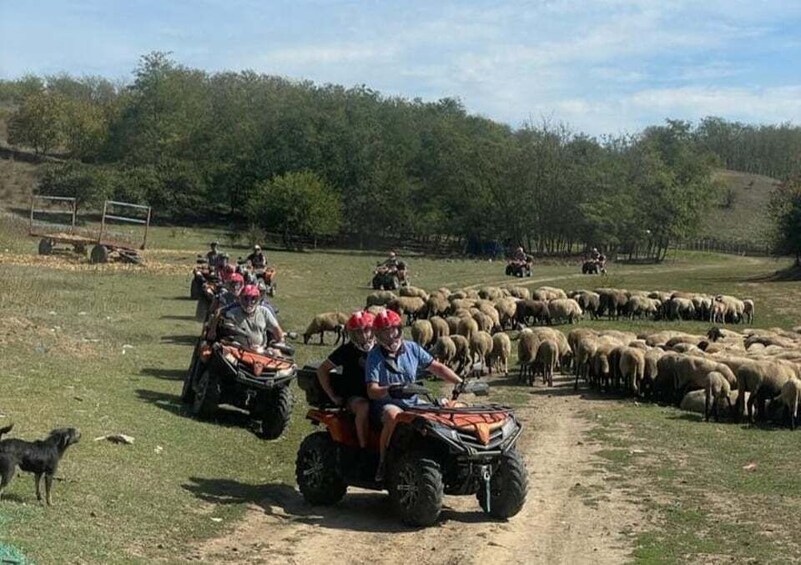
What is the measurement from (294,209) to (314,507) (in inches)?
2373

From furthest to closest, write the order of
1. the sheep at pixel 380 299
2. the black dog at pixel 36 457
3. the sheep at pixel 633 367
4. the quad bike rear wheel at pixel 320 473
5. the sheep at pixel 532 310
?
1. the sheep at pixel 532 310
2. the sheep at pixel 380 299
3. the sheep at pixel 633 367
4. the quad bike rear wheel at pixel 320 473
5. the black dog at pixel 36 457

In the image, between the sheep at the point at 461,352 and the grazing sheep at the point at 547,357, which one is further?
the sheep at the point at 461,352

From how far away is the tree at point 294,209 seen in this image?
70188 mm

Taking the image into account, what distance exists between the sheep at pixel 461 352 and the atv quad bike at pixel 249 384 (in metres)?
8.72

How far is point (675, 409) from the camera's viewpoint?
763 inches

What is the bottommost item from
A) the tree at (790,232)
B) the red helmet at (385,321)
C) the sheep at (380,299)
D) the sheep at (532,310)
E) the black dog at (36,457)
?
the black dog at (36,457)

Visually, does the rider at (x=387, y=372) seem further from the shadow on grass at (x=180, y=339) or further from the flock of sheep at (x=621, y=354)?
the shadow on grass at (x=180, y=339)

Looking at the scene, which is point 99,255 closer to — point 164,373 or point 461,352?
point 461,352

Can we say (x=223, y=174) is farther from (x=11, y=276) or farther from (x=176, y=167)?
(x=11, y=276)

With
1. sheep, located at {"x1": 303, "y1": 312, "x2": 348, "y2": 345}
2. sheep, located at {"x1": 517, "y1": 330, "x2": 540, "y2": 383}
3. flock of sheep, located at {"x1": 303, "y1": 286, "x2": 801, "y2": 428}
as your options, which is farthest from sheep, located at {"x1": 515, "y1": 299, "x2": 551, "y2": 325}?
sheep, located at {"x1": 517, "y1": 330, "x2": 540, "y2": 383}

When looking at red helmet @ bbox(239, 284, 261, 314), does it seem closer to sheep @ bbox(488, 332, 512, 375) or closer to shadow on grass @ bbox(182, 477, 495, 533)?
shadow on grass @ bbox(182, 477, 495, 533)

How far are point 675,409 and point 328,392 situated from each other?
1064 centimetres

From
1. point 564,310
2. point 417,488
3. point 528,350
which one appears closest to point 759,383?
point 528,350

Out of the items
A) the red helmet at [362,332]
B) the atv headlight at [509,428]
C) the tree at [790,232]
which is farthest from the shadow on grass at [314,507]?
the tree at [790,232]
